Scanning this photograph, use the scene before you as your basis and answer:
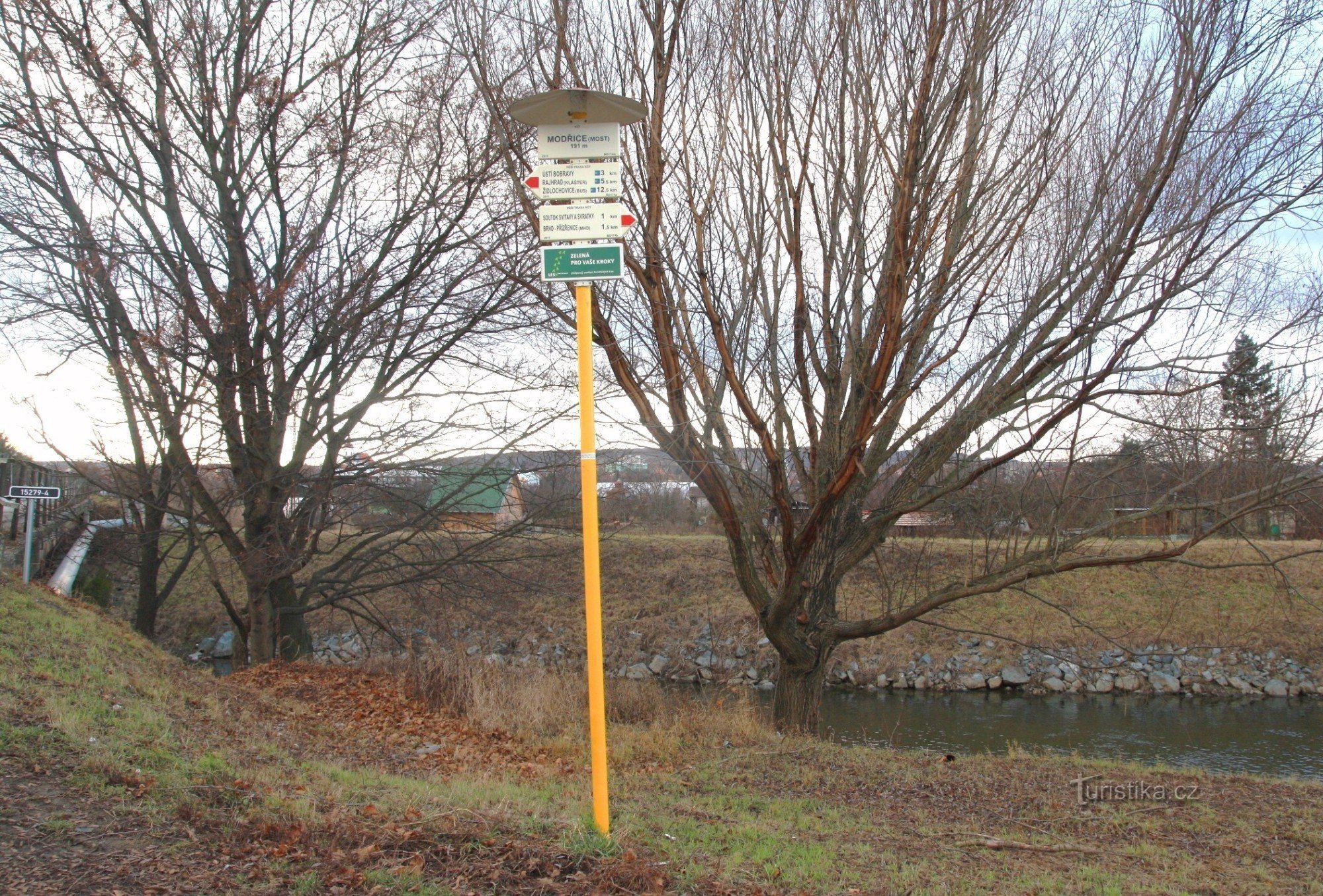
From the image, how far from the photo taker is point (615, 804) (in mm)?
6102

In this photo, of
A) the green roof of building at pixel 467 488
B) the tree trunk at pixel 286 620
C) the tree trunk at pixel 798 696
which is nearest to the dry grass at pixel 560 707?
the tree trunk at pixel 798 696

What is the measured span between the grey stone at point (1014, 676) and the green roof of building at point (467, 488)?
14.3m

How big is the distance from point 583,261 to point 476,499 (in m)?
9.73

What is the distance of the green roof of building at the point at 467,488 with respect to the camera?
12.6 metres

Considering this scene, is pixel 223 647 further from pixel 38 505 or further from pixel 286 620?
pixel 286 620

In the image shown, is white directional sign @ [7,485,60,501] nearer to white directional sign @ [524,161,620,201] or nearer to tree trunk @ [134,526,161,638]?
tree trunk @ [134,526,161,638]

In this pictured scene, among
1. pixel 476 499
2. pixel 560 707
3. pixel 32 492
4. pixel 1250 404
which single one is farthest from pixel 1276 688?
pixel 32 492

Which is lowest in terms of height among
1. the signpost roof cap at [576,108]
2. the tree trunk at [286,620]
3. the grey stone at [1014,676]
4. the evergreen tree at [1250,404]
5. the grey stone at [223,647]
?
the grey stone at [1014,676]

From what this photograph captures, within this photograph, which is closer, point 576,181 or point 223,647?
point 576,181

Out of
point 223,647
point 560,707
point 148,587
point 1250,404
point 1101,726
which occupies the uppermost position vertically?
point 1250,404

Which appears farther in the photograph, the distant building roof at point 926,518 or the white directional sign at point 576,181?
the distant building roof at point 926,518

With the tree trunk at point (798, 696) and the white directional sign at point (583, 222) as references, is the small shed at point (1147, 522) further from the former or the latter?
the white directional sign at point (583, 222)

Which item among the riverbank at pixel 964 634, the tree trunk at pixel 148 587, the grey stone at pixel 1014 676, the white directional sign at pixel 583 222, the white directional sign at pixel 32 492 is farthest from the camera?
the grey stone at pixel 1014 676

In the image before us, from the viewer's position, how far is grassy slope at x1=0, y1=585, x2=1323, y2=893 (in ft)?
13.6
